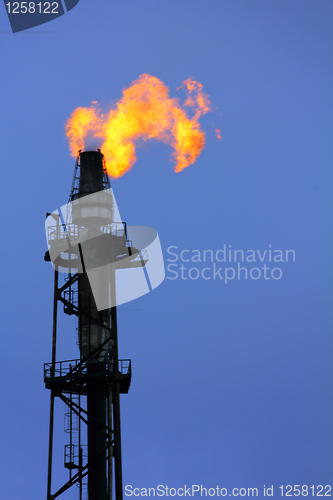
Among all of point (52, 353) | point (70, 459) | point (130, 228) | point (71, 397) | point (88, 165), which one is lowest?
point (70, 459)

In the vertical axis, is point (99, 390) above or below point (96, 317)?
below

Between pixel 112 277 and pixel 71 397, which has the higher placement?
pixel 112 277

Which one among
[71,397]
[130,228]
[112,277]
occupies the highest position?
[130,228]

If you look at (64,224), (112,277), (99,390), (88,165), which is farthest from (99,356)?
(88,165)

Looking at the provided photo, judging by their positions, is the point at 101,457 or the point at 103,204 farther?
the point at 103,204

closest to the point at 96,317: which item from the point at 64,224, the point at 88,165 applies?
the point at 64,224

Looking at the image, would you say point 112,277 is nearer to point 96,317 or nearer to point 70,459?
point 96,317

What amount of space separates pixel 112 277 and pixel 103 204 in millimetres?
5116

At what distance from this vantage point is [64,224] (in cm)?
4734

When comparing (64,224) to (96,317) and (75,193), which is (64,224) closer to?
(75,193)

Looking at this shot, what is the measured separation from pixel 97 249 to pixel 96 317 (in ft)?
14.9

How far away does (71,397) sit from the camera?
1740 inches

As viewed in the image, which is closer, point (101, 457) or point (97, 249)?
point (101, 457)

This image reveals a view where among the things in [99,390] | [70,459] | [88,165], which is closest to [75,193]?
[88,165]
